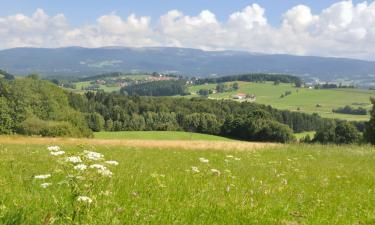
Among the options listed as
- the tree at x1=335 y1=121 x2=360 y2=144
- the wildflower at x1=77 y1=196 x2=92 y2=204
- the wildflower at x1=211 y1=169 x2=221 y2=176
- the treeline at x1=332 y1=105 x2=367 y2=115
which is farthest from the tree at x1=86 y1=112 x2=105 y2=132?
the wildflower at x1=77 y1=196 x2=92 y2=204

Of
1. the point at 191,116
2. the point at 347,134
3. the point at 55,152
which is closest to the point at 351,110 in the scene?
the point at 191,116

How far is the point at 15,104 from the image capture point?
82.9 metres

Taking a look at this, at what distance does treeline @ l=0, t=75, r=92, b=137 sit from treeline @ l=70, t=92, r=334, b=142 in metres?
28.3

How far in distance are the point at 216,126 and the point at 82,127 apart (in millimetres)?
44080

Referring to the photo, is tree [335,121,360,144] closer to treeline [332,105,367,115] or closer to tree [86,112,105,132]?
tree [86,112,105,132]

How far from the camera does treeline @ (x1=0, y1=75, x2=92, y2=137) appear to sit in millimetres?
78000

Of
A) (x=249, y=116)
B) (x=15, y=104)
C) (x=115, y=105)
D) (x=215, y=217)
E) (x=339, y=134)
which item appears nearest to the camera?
(x=215, y=217)

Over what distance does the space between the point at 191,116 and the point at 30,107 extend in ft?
182

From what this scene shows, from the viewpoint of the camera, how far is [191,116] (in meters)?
130

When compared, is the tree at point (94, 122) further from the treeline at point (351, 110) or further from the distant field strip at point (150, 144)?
the treeline at point (351, 110)

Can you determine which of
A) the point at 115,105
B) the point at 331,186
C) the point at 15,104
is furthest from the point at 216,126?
the point at 331,186

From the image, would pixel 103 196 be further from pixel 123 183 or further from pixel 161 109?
pixel 161 109

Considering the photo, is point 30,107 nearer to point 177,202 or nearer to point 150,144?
point 150,144

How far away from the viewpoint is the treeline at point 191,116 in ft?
331
